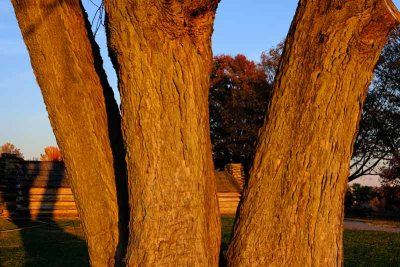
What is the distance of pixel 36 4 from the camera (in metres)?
3.70

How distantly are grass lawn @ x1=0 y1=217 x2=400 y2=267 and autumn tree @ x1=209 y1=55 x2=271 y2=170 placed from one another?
20.9m

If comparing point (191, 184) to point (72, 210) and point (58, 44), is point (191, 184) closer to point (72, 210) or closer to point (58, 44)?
point (58, 44)

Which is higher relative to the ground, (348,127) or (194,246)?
(348,127)

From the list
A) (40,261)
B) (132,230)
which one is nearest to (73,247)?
(40,261)

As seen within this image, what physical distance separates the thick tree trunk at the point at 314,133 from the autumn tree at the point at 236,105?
1285 inches

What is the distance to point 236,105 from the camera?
37719 mm

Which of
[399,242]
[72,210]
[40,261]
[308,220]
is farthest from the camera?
[72,210]

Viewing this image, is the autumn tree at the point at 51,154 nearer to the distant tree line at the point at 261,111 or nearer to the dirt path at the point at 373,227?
the distant tree line at the point at 261,111

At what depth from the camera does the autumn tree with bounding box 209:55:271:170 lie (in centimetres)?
3725

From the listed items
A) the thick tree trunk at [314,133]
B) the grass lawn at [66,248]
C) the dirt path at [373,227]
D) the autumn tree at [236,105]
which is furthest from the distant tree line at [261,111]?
the thick tree trunk at [314,133]

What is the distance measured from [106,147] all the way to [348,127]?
1670 millimetres

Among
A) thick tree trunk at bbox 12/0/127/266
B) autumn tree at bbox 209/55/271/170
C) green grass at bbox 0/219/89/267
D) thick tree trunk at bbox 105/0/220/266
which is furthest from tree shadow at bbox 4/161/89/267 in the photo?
autumn tree at bbox 209/55/271/170

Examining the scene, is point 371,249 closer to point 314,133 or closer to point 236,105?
point 314,133

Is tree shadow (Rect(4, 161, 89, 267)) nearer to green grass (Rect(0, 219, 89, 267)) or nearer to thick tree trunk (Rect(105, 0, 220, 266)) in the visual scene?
green grass (Rect(0, 219, 89, 267))
